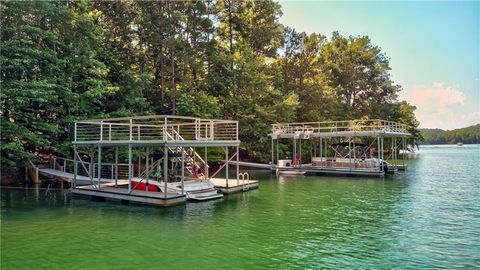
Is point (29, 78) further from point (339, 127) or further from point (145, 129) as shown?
point (339, 127)

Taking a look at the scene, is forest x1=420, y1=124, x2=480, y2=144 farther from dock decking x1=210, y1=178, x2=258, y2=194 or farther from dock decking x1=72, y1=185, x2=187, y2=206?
dock decking x1=72, y1=185, x2=187, y2=206

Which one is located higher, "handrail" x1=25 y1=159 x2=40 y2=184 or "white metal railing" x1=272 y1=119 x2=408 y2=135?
"white metal railing" x1=272 y1=119 x2=408 y2=135

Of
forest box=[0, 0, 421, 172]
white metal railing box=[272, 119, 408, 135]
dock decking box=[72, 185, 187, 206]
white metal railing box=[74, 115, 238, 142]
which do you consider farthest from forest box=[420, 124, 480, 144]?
dock decking box=[72, 185, 187, 206]

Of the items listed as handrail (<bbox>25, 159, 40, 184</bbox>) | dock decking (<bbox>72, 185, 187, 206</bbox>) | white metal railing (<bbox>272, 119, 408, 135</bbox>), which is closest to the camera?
dock decking (<bbox>72, 185, 187, 206</bbox>)

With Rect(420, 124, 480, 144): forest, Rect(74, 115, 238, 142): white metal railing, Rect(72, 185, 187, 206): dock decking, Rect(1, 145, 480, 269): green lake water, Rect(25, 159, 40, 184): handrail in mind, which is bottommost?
Rect(1, 145, 480, 269): green lake water

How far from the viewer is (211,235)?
12.4 m

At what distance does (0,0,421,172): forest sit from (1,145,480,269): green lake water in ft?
22.3

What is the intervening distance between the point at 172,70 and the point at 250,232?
2579cm

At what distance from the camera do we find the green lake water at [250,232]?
9820mm

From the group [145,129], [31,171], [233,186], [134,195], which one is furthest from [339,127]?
[31,171]

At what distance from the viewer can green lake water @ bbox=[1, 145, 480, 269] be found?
9.82 meters

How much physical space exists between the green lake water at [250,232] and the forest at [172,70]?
6798 mm

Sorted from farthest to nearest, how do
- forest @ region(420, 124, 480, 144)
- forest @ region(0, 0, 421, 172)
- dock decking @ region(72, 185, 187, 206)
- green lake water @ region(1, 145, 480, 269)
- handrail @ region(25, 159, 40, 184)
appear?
forest @ region(420, 124, 480, 144), handrail @ region(25, 159, 40, 184), forest @ region(0, 0, 421, 172), dock decking @ region(72, 185, 187, 206), green lake water @ region(1, 145, 480, 269)

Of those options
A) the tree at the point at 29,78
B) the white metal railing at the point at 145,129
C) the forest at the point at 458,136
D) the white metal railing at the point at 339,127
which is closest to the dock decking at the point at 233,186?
the white metal railing at the point at 145,129
